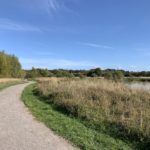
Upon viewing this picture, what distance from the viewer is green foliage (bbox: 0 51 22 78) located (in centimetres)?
8669

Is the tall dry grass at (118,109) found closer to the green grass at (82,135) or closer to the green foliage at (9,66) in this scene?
the green grass at (82,135)

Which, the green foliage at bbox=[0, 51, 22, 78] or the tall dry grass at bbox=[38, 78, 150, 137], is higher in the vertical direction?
the green foliage at bbox=[0, 51, 22, 78]

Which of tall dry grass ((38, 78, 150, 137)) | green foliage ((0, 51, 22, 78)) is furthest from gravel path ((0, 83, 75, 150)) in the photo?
green foliage ((0, 51, 22, 78))

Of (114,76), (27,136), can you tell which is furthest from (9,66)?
(27,136)

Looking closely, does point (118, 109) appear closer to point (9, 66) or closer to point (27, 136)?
point (27, 136)

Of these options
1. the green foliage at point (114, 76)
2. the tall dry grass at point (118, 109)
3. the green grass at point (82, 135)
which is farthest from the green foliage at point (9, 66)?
the green grass at point (82, 135)

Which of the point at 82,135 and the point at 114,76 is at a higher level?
the point at 114,76

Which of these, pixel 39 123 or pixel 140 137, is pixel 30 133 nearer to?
pixel 39 123

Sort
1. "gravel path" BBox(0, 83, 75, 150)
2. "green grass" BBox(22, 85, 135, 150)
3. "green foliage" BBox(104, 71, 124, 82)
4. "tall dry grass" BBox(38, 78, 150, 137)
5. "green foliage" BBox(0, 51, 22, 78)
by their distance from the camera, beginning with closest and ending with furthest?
"gravel path" BBox(0, 83, 75, 150), "green grass" BBox(22, 85, 135, 150), "tall dry grass" BBox(38, 78, 150, 137), "green foliage" BBox(104, 71, 124, 82), "green foliage" BBox(0, 51, 22, 78)

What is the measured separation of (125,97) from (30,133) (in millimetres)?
8111

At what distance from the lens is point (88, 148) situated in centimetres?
724

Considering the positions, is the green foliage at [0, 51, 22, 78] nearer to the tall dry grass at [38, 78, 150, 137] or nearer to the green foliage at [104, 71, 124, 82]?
the green foliage at [104, 71, 124, 82]

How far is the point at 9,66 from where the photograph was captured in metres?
91.4

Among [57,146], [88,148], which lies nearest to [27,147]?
[57,146]
